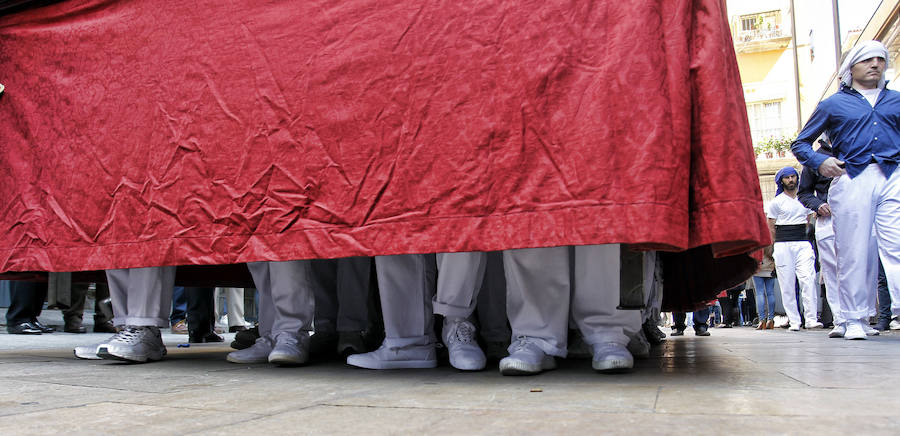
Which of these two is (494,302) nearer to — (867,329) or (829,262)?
(867,329)

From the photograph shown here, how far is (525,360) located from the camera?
2199 millimetres

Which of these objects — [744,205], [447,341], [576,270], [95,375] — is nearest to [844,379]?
[744,205]

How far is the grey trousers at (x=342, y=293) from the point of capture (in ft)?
10.1

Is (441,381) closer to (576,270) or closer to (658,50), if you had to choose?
(576,270)

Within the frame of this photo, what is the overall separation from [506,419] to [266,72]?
1.63m

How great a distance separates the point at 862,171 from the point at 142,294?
4.01 meters

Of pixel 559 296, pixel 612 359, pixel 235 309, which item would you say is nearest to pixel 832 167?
pixel 559 296

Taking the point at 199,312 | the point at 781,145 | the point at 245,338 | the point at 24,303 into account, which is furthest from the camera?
the point at 781,145

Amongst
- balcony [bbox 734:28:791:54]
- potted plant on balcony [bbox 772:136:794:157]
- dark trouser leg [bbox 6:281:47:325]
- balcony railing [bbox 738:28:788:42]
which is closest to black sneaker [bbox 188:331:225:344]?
dark trouser leg [bbox 6:281:47:325]

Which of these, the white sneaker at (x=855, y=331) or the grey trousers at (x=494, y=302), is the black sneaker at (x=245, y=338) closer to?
the grey trousers at (x=494, y=302)

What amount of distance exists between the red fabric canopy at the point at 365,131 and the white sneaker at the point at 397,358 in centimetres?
47

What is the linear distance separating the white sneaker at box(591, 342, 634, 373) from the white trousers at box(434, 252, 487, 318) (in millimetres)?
496

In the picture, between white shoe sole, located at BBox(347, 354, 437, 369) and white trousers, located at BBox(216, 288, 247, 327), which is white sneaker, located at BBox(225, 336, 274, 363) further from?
white trousers, located at BBox(216, 288, 247, 327)

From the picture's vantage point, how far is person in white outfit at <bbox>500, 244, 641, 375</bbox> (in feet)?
7.86
